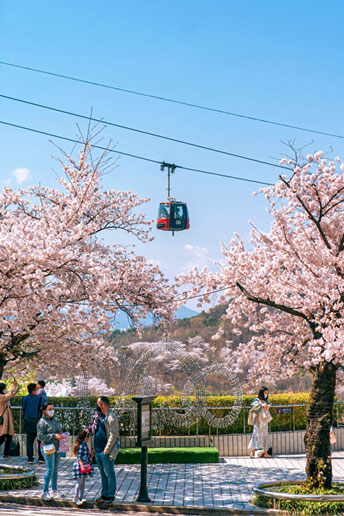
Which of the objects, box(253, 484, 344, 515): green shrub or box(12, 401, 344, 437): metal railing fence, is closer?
box(253, 484, 344, 515): green shrub

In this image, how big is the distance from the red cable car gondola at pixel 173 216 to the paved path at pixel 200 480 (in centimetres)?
1194

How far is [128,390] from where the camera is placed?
17328 millimetres

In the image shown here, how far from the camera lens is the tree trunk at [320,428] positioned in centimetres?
1161

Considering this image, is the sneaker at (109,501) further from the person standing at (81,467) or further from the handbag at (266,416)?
the handbag at (266,416)

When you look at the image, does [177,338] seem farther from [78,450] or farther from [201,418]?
[78,450]

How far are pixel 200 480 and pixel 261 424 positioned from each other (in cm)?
328

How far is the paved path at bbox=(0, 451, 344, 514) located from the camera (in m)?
11.8

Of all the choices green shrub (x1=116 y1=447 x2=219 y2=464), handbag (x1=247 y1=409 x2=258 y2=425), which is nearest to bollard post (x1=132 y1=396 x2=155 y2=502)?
green shrub (x1=116 y1=447 x2=219 y2=464)

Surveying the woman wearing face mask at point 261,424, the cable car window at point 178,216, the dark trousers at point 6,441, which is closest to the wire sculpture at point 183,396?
the woman wearing face mask at point 261,424

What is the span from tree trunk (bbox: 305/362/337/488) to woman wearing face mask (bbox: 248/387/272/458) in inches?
183

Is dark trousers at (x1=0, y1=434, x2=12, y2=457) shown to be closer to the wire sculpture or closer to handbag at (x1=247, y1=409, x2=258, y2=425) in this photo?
the wire sculpture

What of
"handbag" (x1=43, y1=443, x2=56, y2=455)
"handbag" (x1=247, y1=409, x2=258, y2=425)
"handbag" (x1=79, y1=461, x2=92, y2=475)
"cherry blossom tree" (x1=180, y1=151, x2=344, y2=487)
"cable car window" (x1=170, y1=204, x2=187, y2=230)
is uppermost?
"cable car window" (x1=170, y1=204, x2=187, y2=230)

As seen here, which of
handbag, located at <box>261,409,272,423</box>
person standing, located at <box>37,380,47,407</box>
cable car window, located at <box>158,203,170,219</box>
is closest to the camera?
person standing, located at <box>37,380,47,407</box>

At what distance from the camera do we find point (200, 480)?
13625mm
